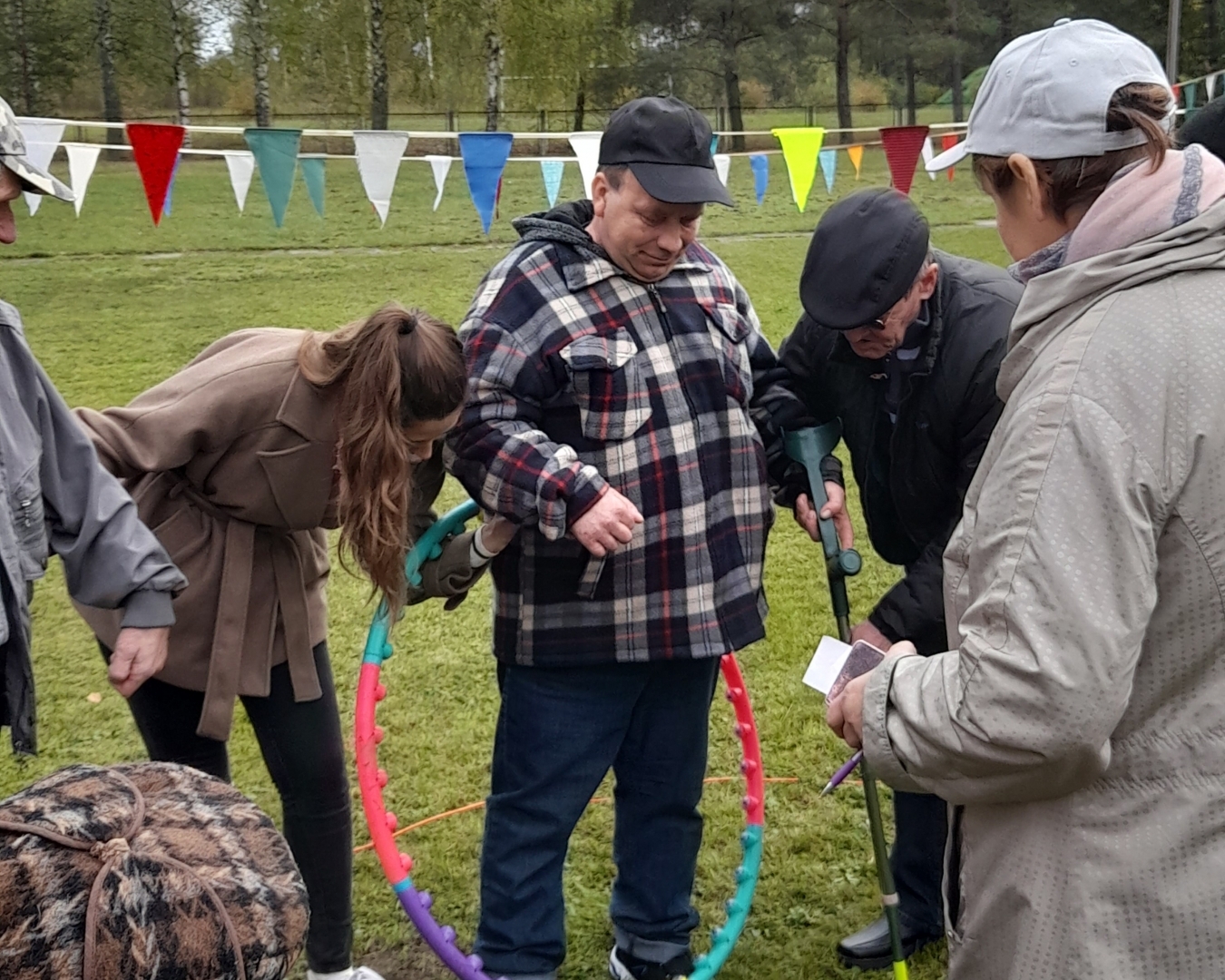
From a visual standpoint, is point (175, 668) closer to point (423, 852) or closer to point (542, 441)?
point (542, 441)

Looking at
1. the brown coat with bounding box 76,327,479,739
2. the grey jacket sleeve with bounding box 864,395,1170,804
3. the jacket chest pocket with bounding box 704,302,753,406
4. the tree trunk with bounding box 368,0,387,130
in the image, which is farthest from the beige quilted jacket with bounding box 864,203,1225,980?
the tree trunk with bounding box 368,0,387,130

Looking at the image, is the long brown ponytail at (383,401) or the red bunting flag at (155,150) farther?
the red bunting flag at (155,150)

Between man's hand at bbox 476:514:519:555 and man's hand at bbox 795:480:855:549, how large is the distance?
2.47ft

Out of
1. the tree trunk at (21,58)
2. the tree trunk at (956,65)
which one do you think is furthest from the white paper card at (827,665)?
the tree trunk at (956,65)

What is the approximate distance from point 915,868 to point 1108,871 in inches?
69.0

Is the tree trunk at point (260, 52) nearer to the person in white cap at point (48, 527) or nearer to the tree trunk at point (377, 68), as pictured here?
the tree trunk at point (377, 68)

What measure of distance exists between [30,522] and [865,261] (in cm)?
168

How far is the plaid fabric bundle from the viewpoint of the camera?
123 cm

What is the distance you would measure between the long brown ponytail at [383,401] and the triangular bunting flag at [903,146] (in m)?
7.53

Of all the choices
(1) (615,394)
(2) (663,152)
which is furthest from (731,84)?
(1) (615,394)

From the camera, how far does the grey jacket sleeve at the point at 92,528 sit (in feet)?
7.25

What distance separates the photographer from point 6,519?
6.81 ft

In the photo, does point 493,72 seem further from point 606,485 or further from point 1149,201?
point 1149,201

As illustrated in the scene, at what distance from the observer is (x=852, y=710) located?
1741 mm
